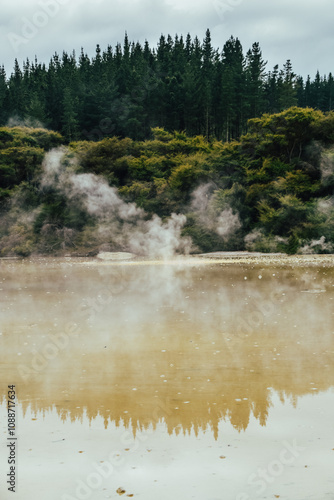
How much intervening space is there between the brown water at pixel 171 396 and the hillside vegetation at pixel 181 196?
1647 cm

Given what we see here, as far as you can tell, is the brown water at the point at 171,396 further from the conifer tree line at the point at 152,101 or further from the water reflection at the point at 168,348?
the conifer tree line at the point at 152,101

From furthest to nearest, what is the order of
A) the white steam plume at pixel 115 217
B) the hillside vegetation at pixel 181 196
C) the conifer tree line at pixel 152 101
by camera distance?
the conifer tree line at pixel 152 101
the white steam plume at pixel 115 217
the hillside vegetation at pixel 181 196

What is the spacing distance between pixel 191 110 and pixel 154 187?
844 inches

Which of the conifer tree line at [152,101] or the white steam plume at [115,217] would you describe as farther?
the conifer tree line at [152,101]

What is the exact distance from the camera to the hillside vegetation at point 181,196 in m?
31.9

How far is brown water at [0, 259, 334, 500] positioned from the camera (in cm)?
504

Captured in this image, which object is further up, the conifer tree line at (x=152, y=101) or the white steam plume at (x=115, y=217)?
the conifer tree line at (x=152, y=101)

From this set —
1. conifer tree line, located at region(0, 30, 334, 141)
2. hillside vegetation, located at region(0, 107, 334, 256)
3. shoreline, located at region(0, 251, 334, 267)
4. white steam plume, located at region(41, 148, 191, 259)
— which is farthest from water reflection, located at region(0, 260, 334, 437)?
conifer tree line, located at region(0, 30, 334, 141)

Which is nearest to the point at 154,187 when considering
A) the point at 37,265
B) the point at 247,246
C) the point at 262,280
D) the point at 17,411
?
the point at 247,246

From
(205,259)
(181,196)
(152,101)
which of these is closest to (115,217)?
(181,196)

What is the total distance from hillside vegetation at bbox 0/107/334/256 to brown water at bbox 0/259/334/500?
1647cm

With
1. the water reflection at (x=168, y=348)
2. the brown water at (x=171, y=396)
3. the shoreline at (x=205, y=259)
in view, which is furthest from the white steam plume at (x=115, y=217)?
the brown water at (x=171, y=396)

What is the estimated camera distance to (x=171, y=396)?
24.0ft

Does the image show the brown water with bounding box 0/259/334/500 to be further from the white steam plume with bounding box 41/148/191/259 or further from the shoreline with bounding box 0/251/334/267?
Result: the white steam plume with bounding box 41/148/191/259
